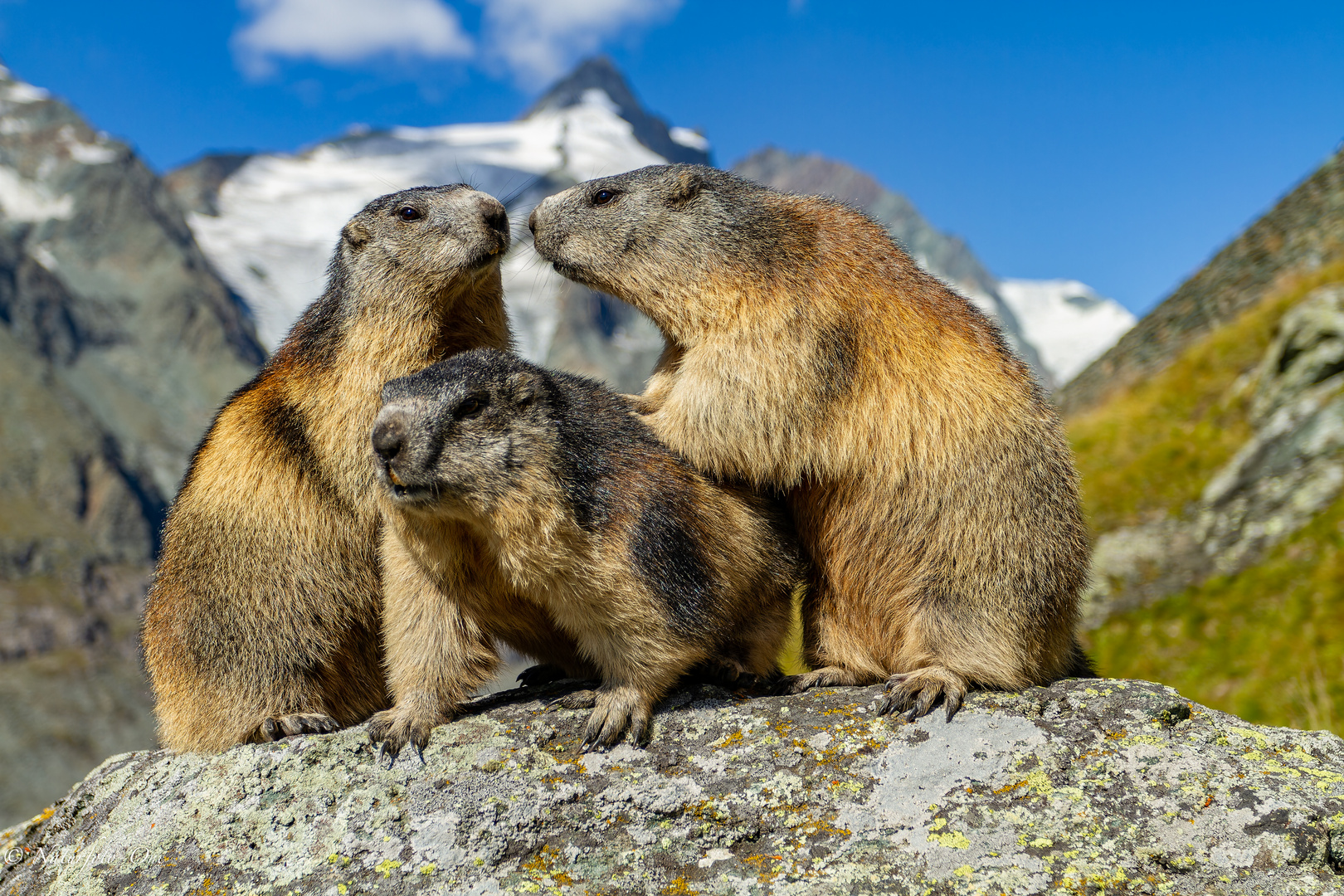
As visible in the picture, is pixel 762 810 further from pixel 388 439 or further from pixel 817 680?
pixel 388 439

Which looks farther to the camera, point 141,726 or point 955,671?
point 141,726

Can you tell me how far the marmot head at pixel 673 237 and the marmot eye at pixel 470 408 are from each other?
1.68 meters

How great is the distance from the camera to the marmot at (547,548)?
566 cm

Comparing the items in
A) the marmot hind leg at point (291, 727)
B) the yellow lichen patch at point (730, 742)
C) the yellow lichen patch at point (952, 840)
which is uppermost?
the yellow lichen patch at point (730, 742)

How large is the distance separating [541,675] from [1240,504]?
14.6m

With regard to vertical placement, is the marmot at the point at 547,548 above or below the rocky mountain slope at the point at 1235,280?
below

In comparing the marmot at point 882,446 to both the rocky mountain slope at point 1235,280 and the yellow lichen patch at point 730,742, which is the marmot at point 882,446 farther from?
the rocky mountain slope at point 1235,280

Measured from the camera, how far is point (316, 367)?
23.3 feet

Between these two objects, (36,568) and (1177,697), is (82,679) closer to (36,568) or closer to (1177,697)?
(36,568)

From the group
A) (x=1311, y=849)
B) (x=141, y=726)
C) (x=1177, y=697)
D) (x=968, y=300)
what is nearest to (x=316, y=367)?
(x=968, y=300)

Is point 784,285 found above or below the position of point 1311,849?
above

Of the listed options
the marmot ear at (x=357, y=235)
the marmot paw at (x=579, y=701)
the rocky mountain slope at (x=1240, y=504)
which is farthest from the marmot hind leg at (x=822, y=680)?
the rocky mountain slope at (x=1240, y=504)

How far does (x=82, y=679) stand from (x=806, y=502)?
153 m

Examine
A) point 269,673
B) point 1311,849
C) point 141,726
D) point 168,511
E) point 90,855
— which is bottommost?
point 141,726
